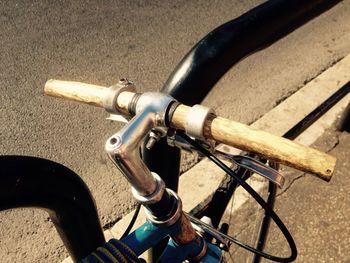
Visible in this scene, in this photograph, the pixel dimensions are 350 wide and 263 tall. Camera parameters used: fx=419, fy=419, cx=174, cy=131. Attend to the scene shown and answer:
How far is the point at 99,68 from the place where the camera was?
3750 millimetres

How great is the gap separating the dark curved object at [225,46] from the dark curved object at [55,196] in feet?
1.22

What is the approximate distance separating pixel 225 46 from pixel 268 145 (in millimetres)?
418

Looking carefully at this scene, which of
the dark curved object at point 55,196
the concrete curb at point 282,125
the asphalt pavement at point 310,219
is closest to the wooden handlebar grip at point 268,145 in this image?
the dark curved object at point 55,196

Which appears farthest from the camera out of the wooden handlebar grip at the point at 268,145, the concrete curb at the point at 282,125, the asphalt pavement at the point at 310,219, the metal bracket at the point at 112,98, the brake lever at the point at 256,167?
the concrete curb at the point at 282,125

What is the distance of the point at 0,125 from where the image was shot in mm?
3197

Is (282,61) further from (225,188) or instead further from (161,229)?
(161,229)

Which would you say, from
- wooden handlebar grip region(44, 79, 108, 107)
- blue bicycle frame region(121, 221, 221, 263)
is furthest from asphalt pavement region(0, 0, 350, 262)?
wooden handlebar grip region(44, 79, 108, 107)

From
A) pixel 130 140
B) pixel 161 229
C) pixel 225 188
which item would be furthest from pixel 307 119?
pixel 130 140

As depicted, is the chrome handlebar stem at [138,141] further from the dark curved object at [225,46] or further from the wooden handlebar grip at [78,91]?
the dark curved object at [225,46]

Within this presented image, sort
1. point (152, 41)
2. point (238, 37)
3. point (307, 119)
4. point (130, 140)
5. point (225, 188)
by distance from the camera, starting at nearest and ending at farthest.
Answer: point (130, 140) → point (238, 37) → point (225, 188) → point (307, 119) → point (152, 41)

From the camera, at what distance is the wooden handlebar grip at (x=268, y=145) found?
2.44ft

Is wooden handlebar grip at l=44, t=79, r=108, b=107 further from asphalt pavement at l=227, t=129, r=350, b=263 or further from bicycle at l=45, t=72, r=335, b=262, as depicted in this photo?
asphalt pavement at l=227, t=129, r=350, b=263

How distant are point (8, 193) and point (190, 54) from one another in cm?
58

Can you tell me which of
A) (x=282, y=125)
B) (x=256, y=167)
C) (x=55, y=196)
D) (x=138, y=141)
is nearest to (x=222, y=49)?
(x=256, y=167)
